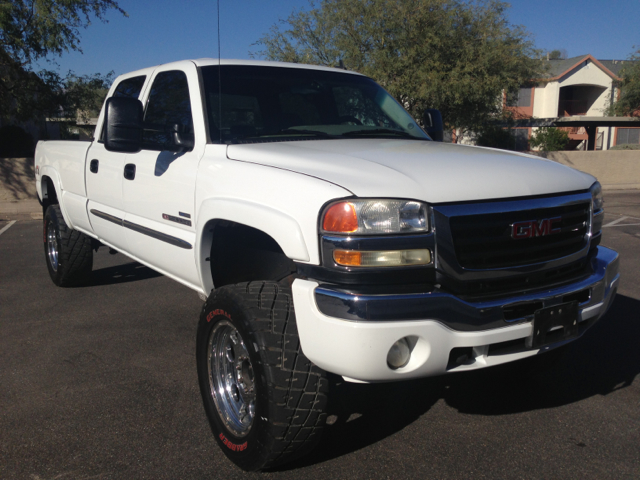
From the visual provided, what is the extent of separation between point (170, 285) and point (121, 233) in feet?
5.83

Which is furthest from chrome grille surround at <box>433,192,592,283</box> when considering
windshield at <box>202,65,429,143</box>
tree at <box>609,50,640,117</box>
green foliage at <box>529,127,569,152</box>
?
tree at <box>609,50,640,117</box>

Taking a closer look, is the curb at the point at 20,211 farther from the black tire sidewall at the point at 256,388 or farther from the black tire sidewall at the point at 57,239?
the black tire sidewall at the point at 256,388

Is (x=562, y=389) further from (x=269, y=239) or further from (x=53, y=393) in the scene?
(x=53, y=393)

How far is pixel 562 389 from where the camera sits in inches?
141

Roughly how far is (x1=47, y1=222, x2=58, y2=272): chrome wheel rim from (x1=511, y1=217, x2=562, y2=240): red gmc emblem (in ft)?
16.1

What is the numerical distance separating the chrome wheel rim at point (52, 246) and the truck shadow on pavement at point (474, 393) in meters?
3.76

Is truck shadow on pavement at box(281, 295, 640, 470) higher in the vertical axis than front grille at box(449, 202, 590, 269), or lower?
lower

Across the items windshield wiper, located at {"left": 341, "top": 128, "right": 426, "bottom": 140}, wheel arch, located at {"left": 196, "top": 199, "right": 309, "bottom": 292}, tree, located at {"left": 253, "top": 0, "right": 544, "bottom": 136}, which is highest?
tree, located at {"left": 253, "top": 0, "right": 544, "bottom": 136}

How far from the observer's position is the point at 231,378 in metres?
3.02

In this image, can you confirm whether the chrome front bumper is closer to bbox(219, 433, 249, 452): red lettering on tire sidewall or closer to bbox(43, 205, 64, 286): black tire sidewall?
bbox(219, 433, 249, 452): red lettering on tire sidewall

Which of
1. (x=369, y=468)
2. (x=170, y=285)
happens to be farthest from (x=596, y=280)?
(x=170, y=285)

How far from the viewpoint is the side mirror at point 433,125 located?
4.67 m

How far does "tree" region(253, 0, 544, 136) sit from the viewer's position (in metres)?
17.0

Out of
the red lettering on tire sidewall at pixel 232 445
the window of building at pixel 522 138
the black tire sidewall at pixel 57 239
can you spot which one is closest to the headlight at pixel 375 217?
the red lettering on tire sidewall at pixel 232 445
